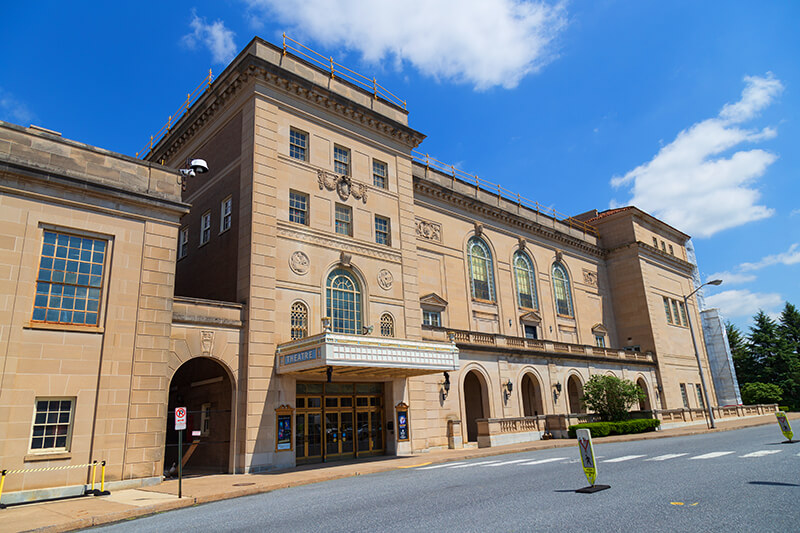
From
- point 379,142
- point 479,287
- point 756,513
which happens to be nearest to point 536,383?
point 479,287

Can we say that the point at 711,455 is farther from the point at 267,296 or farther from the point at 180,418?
the point at 267,296

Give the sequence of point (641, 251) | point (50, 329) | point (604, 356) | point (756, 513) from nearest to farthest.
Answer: point (756, 513) → point (50, 329) → point (604, 356) → point (641, 251)

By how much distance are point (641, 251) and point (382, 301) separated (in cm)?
3379

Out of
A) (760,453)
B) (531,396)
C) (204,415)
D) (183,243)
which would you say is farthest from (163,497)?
(531,396)

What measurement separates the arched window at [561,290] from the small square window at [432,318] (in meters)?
14.7

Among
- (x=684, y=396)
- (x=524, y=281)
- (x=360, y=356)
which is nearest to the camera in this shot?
(x=360, y=356)

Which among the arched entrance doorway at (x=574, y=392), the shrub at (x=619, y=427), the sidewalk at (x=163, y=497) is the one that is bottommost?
the sidewalk at (x=163, y=497)

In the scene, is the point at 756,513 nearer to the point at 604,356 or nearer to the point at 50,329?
the point at 50,329

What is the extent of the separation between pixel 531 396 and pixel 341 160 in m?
21.3

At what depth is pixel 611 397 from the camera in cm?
3541

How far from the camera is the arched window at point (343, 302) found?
999 inches

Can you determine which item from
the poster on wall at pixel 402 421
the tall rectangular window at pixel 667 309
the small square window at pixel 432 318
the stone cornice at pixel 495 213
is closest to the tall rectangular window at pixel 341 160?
the stone cornice at pixel 495 213

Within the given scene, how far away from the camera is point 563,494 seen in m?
10.8

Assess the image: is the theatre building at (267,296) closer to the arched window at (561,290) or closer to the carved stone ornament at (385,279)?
the carved stone ornament at (385,279)
